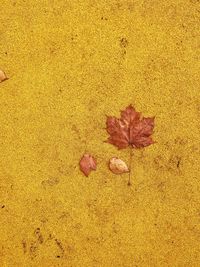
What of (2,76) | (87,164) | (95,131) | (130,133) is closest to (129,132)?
(130,133)

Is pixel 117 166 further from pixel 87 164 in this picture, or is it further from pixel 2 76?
pixel 2 76

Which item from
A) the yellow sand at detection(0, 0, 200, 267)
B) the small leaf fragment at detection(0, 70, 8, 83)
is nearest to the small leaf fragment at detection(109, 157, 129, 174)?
the yellow sand at detection(0, 0, 200, 267)

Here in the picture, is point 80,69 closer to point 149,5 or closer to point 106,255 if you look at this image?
point 149,5

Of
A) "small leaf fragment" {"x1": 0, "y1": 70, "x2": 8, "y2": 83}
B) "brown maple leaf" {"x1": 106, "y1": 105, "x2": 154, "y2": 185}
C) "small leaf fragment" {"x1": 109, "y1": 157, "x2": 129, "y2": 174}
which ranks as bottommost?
"small leaf fragment" {"x1": 109, "y1": 157, "x2": 129, "y2": 174}

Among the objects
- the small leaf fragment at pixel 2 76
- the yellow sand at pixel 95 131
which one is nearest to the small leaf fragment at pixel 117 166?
the yellow sand at pixel 95 131

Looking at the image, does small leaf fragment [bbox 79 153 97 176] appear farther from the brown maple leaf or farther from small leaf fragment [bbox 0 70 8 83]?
small leaf fragment [bbox 0 70 8 83]

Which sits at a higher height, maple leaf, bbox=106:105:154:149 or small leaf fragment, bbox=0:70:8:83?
small leaf fragment, bbox=0:70:8:83

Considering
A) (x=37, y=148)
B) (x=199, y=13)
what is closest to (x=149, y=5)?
(x=199, y=13)
